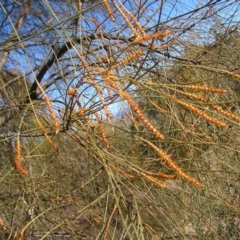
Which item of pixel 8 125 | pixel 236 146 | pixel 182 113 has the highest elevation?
pixel 8 125

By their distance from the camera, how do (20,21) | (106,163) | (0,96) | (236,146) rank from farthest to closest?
(20,21) < (0,96) < (236,146) < (106,163)

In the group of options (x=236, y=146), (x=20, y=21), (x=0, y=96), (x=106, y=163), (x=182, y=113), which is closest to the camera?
(x=106, y=163)

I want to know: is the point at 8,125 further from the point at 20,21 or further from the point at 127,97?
the point at 127,97

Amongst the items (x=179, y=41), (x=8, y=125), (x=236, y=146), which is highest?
(x=8, y=125)

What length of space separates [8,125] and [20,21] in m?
1.07

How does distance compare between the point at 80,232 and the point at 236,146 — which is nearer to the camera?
the point at 236,146

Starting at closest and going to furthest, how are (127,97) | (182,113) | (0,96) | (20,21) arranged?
(127,97) → (182,113) → (0,96) → (20,21)

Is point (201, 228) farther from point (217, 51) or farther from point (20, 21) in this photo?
point (20, 21)

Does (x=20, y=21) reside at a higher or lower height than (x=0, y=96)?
higher

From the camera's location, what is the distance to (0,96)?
2.83 m

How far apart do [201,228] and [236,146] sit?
441 millimetres

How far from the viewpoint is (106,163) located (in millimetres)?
1334

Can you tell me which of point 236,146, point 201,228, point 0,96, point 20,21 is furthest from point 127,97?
point 20,21

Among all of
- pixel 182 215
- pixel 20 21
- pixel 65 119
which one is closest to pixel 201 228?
pixel 182 215
